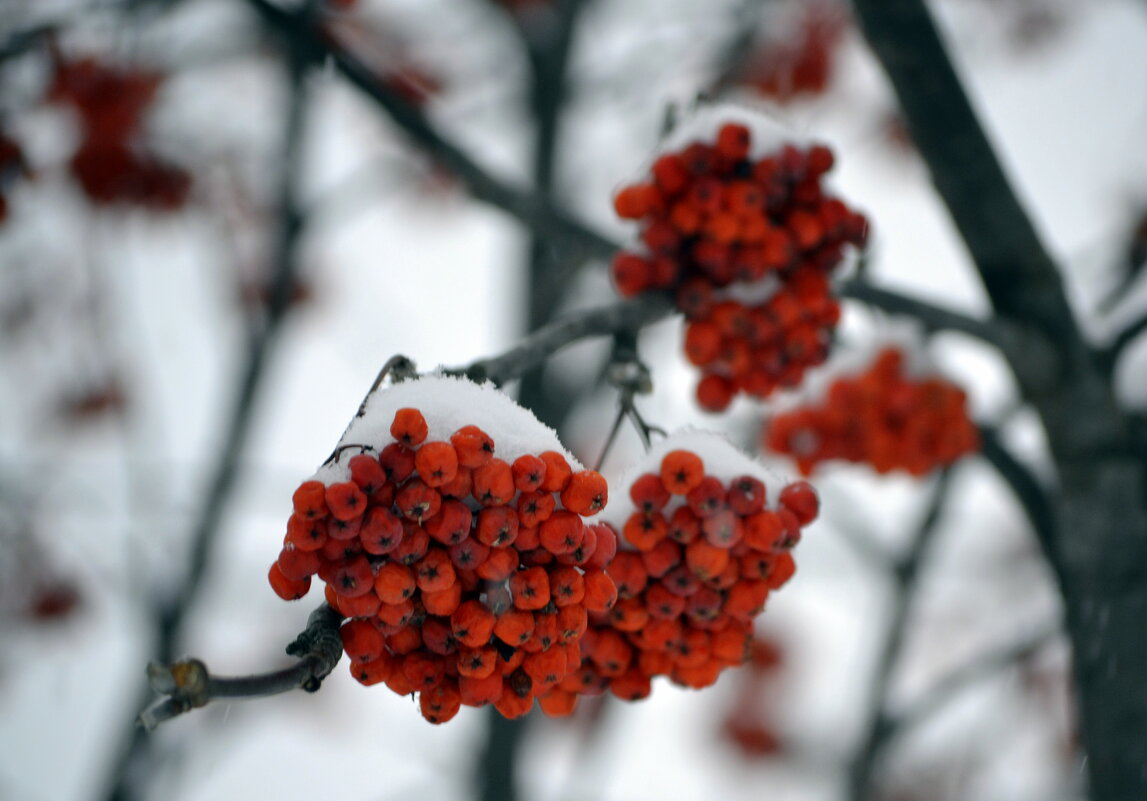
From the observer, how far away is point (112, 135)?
5.49m

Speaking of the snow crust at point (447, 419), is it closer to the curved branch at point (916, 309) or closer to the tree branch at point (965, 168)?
the curved branch at point (916, 309)

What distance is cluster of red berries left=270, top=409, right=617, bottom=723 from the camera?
1.46 m

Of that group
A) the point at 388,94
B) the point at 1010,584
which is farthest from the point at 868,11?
the point at 1010,584

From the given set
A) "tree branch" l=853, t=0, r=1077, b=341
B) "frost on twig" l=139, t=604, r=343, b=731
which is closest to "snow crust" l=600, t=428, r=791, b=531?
"frost on twig" l=139, t=604, r=343, b=731

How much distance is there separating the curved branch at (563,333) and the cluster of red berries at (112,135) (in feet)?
15.1

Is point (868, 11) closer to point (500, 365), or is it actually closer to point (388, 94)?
point (388, 94)

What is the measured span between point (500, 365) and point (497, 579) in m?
0.57

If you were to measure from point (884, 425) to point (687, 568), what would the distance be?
2224mm

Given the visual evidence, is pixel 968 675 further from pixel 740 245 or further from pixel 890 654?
pixel 740 245

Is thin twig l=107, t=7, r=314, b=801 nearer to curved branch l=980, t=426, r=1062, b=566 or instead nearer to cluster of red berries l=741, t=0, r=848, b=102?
cluster of red berries l=741, t=0, r=848, b=102

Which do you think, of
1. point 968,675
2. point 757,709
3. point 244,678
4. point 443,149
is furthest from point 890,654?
point 244,678

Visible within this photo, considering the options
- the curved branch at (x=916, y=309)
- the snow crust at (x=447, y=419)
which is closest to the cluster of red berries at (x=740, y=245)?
the curved branch at (x=916, y=309)

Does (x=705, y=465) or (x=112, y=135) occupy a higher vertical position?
(x=112, y=135)

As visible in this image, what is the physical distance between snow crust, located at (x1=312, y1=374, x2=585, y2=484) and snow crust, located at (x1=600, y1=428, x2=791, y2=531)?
1.04 ft
